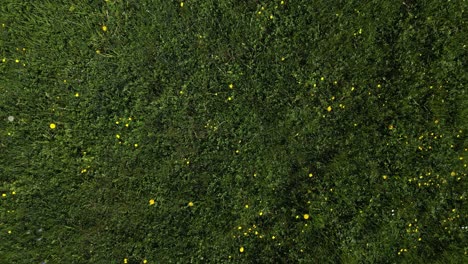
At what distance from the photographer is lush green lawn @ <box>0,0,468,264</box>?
4.19 metres

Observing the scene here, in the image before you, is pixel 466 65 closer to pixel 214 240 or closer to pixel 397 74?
pixel 397 74

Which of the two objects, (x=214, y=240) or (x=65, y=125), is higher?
(x=65, y=125)

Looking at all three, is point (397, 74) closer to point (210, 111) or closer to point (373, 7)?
point (373, 7)

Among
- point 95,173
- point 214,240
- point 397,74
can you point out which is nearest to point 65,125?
point 95,173

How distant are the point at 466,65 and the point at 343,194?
6.45 feet

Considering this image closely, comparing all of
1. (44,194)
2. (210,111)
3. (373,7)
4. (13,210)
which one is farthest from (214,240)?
(373,7)

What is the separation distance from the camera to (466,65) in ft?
13.8

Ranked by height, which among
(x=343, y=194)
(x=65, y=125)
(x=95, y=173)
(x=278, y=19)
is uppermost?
(x=278, y=19)

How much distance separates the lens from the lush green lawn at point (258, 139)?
419cm

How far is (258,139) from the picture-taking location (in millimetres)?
4234

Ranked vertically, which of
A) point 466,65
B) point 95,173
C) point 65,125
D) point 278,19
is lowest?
point 466,65

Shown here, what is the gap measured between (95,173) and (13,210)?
38.1 inches

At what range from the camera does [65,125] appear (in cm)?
416

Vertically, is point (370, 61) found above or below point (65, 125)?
below
